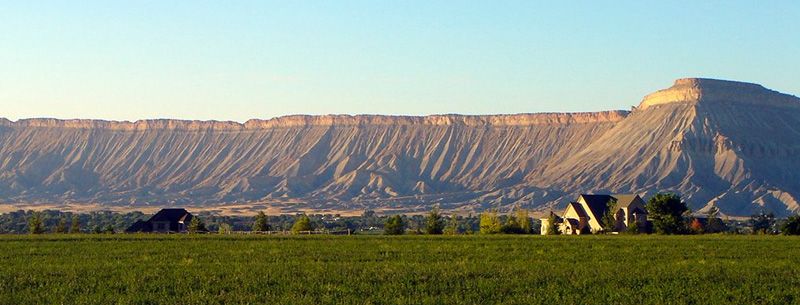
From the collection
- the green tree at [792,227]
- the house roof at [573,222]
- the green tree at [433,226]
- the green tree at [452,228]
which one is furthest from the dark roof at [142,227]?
the green tree at [792,227]

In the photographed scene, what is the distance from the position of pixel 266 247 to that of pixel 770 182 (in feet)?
459

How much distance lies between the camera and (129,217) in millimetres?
150125

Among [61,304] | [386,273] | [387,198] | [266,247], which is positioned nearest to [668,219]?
[266,247]

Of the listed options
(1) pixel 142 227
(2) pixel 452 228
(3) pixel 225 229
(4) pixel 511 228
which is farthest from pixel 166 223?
(4) pixel 511 228

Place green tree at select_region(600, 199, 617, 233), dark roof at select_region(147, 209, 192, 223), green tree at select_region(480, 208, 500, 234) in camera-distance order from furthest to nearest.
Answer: dark roof at select_region(147, 209, 192, 223) → green tree at select_region(600, 199, 617, 233) → green tree at select_region(480, 208, 500, 234)

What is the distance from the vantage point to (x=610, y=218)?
87.8m

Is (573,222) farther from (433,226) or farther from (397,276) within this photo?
(397,276)

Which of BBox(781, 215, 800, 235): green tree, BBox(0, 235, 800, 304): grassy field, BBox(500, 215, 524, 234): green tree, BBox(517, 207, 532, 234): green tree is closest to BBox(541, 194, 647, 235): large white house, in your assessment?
BBox(517, 207, 532, 234): green tree

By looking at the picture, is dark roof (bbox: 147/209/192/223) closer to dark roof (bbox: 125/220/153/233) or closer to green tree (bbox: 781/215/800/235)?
dark roof (bbox: 125/220/153/233)

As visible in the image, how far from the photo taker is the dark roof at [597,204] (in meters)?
93.4

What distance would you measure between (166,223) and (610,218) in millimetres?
37509

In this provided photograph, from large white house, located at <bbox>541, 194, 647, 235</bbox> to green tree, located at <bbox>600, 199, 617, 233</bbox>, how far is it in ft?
0.37

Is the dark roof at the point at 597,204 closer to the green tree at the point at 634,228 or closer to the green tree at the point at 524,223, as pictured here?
the green tree at the point at 524,223

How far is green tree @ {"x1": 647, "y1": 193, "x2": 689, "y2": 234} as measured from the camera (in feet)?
251
